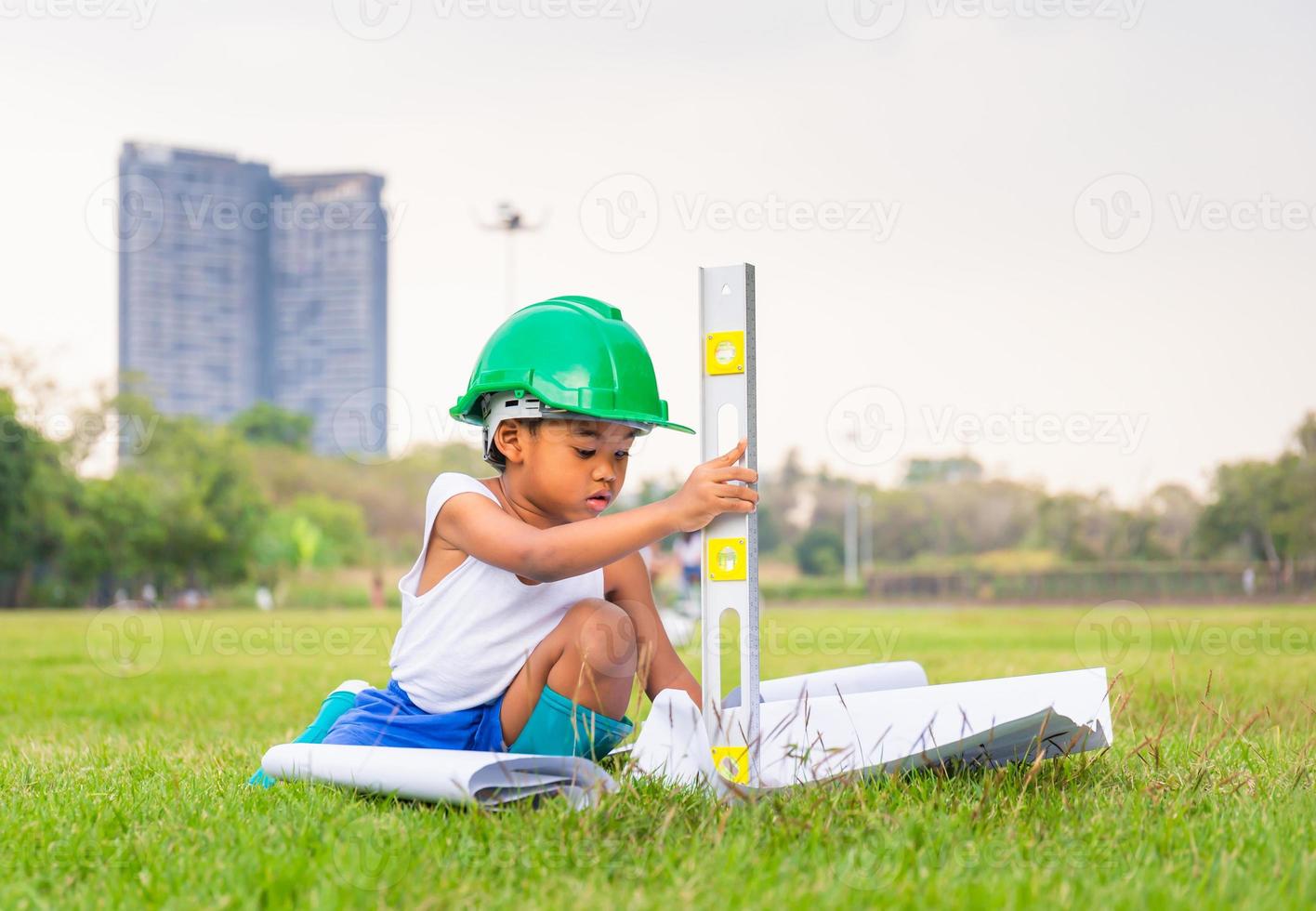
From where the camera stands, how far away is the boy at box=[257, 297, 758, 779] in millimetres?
2699

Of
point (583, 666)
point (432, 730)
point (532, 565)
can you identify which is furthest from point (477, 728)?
point (532, 565)

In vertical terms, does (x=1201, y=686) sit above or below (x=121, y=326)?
below

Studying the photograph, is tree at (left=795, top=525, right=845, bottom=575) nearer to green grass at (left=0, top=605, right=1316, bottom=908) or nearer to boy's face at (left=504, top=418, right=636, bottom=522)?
green grass at (left=0, top=605, right=1316, bottom=908)

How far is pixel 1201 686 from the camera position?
227 inches

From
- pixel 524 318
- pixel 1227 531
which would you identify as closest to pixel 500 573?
pixel 524 318

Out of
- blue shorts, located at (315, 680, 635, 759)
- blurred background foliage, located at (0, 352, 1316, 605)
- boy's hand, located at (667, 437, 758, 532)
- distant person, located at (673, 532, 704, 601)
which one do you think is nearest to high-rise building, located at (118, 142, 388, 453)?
blurred background foliage, located at (0, 352, 1316, 605)

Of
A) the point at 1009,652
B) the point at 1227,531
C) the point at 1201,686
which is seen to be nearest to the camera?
the point at 1201,686

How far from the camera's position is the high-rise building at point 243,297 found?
9219 centimetres

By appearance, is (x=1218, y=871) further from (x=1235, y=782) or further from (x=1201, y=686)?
(x=1201, y=686)

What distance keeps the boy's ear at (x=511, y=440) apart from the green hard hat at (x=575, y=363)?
8 cm

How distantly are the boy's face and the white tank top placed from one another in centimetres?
14

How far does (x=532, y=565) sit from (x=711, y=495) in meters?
0.47

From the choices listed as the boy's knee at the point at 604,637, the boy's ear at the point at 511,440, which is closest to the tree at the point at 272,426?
the boy's ear at the point at 511,440

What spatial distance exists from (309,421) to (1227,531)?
5039cm
